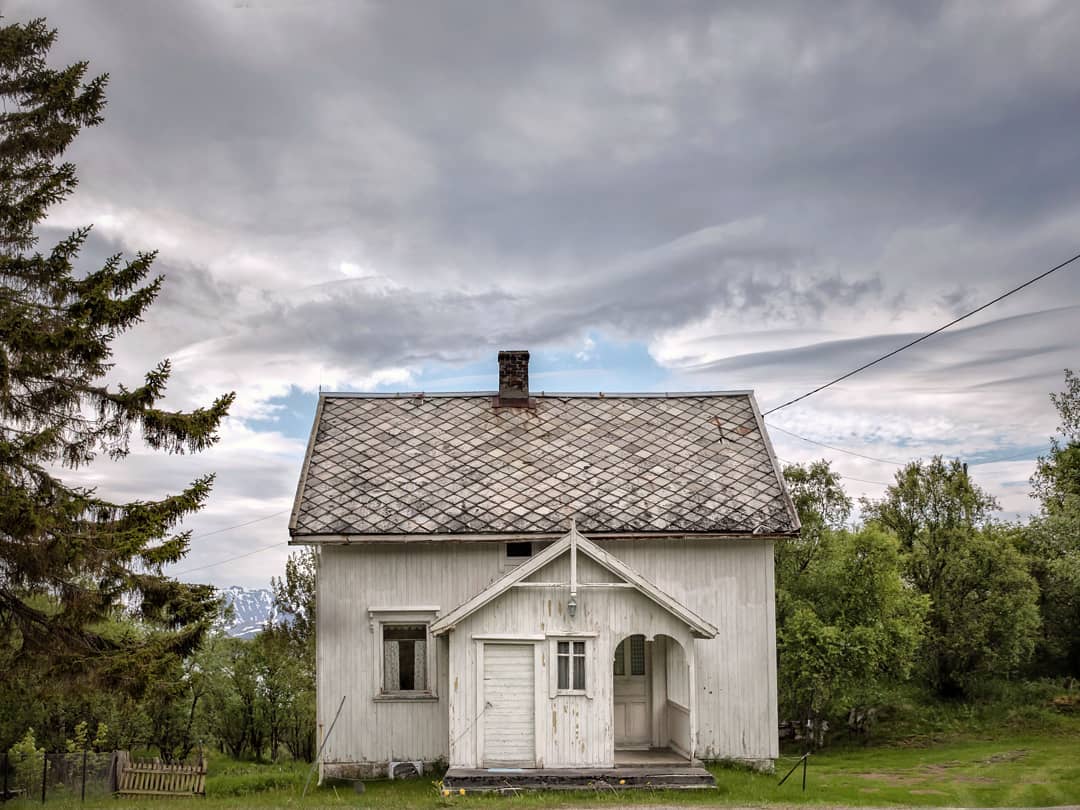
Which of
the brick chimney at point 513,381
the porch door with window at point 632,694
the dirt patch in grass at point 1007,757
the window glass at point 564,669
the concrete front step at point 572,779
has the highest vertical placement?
the brick chimney at point 513,381

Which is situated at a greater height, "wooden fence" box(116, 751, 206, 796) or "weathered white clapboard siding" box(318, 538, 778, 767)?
"weathered white clapboard siding" box(318, 538, 778, 767)

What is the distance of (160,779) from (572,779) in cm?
918

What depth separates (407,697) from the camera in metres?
19.8

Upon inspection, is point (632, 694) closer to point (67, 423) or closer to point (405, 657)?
point (405, 657)

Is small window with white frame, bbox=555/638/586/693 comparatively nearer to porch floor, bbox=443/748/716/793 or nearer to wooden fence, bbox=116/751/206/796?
porch floor, bbox=443/748/716/793

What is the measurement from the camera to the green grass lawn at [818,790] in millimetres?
16641

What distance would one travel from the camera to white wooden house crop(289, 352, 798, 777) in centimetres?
1816

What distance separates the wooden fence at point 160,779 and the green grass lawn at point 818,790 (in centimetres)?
55

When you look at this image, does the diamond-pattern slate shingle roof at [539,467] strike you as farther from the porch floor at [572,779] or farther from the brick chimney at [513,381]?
the porch floor at [572,779]

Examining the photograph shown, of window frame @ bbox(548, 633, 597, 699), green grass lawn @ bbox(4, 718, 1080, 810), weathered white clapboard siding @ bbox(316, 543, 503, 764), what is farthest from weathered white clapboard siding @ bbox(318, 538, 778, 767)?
window frame @ bbox(548, 633, 597, 699)

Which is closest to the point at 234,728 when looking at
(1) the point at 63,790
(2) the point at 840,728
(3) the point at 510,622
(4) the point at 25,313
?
(1) the point at 63,790

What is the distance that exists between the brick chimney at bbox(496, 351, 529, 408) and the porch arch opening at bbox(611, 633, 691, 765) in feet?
22.6

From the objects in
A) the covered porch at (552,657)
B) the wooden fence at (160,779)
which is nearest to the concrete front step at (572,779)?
the covered porch at (552,657)

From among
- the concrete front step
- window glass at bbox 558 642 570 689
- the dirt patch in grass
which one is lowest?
the dirt patch in grass
